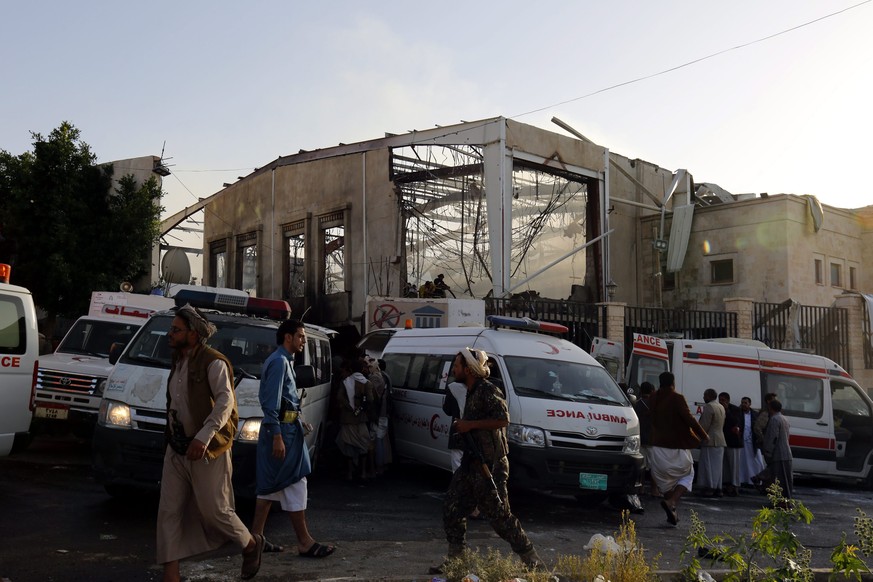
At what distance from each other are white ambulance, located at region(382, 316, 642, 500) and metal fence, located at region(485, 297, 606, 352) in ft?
24.8

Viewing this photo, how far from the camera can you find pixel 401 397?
11.3 metres

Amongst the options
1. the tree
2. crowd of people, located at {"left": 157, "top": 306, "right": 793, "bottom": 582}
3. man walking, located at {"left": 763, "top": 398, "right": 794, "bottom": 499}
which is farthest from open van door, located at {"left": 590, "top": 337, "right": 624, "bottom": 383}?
the tree

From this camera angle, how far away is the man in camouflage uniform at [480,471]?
18.6 feet

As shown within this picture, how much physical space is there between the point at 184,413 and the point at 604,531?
194 inches

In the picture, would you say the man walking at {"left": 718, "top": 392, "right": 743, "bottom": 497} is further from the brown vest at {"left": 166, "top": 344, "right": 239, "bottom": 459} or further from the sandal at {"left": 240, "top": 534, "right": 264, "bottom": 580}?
the brown vest at {"left": 166, "top": 344, "right": 239, "bottom": 459}

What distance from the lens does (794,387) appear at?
13.9 meters

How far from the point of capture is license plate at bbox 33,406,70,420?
10.5 metres

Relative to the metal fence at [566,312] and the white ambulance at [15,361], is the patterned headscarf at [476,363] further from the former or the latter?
the metal fence at [566,312]

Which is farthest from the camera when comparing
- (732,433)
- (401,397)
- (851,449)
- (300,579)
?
(851,449)

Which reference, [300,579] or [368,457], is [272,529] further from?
[368,457]

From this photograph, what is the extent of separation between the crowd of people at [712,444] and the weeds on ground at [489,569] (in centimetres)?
405

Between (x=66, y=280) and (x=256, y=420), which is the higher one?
(x=66, y=280)

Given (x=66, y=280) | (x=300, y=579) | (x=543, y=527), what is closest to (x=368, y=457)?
(x=543, y=527)

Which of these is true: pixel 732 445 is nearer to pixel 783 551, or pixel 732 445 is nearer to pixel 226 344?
pixel 783 551
